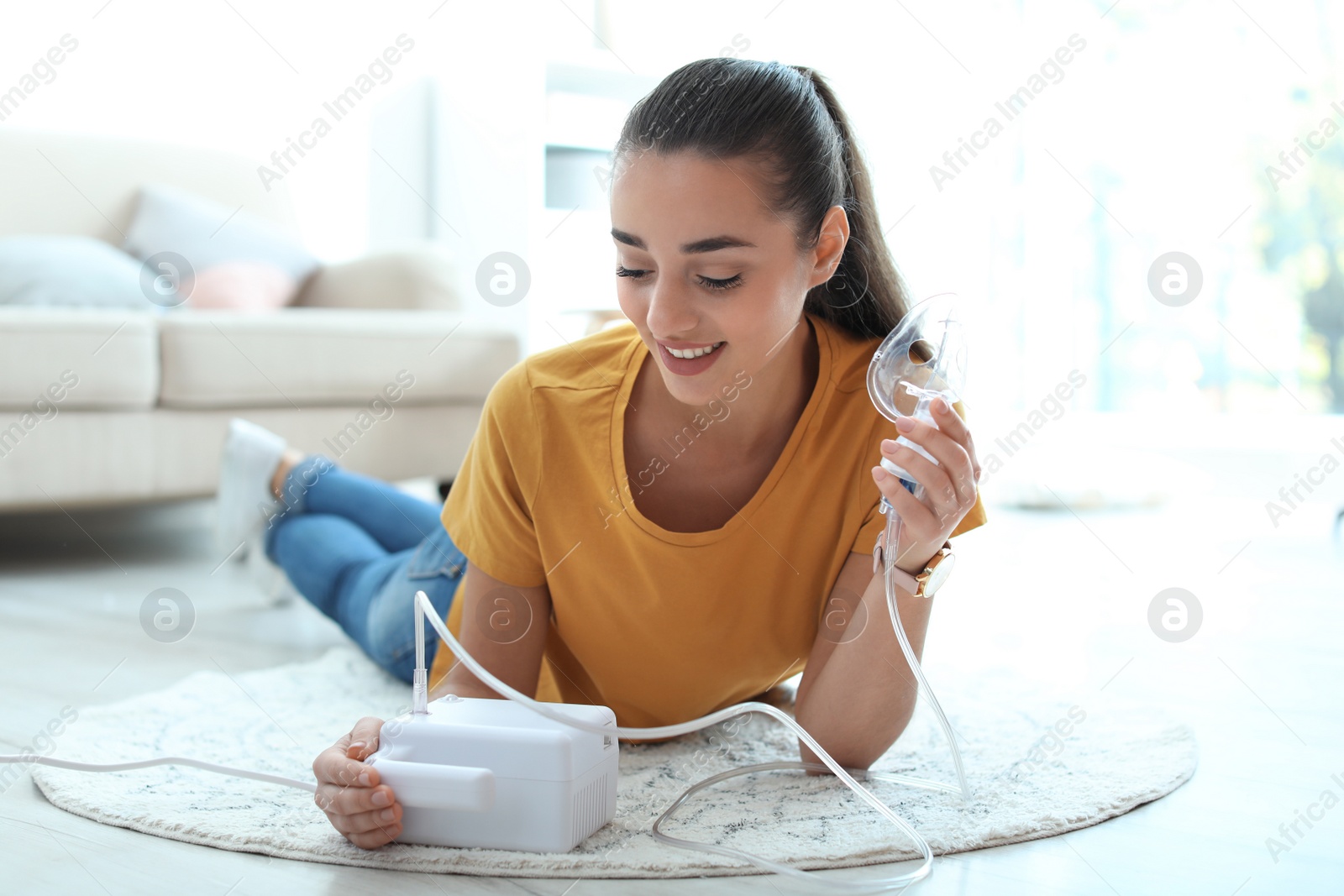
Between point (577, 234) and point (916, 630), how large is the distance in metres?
2.36

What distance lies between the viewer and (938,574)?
2.86ft

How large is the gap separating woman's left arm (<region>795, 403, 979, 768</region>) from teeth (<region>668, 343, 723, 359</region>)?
0.60 ft

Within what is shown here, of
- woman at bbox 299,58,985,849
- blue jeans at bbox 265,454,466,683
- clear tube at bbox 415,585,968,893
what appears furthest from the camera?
blue jeans at bbox 265,454,466,683

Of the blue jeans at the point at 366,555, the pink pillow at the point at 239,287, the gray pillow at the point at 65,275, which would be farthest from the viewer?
the pink pillow at the point at 239,287

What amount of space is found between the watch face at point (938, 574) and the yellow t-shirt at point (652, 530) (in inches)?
3.9

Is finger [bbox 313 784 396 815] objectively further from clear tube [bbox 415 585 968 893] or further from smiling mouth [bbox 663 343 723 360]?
smiling mouth [bbox 663 343 723 360]

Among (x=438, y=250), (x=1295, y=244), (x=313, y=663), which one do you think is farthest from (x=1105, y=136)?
(x=313, y=663)

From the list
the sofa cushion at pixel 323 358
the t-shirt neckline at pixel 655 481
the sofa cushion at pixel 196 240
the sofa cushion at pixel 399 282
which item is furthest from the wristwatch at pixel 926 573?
the sofa cushion at pixel 196 240

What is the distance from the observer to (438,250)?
277 centimetres

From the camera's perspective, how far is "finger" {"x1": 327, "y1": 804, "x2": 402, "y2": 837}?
0.79m

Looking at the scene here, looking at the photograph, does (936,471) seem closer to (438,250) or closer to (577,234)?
(438,250)

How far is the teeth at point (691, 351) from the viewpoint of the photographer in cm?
88

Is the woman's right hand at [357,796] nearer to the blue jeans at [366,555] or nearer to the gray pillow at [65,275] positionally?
the blue jeans at [366,555]

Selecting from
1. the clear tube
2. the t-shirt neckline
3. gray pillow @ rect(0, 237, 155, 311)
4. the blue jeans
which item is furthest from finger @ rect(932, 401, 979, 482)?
gray pillow @ rect(0, 237, 155, 311)
